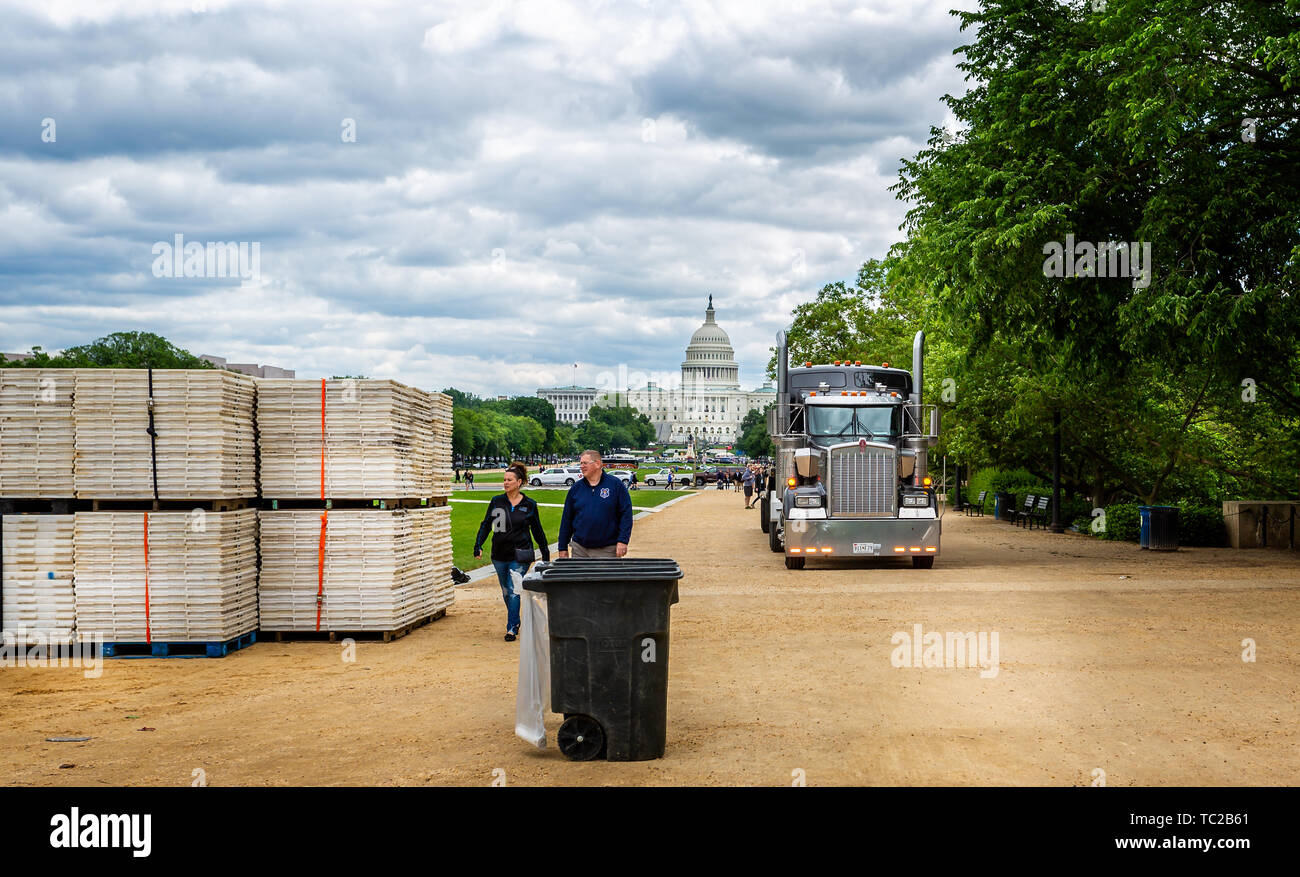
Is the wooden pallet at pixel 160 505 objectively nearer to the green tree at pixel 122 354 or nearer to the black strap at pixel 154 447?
the black strap at pixel 154 447

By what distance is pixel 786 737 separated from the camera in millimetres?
8016

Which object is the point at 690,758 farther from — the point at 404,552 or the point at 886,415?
the point at 886,415

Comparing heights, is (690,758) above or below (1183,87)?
Answer: below

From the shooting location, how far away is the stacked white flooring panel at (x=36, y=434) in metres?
12.1

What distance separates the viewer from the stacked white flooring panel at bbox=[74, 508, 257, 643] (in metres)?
11.9

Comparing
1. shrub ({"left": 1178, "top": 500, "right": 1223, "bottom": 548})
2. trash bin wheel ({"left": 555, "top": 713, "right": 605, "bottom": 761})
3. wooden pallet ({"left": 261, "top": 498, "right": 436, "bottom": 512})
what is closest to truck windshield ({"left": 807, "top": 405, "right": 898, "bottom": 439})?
shrub ({"left": 1178, "top": 500, "right": 1223, "bottom": 548})

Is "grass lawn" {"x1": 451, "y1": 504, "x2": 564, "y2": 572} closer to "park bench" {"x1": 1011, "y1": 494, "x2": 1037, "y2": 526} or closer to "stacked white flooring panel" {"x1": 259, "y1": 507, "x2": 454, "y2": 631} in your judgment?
"stacked white flooring panel" {"x1": 259, "y1": 507, "x2": 454, "y2": 631}

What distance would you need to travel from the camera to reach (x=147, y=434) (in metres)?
12.2

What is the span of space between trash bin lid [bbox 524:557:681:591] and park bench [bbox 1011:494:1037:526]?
28640 mm

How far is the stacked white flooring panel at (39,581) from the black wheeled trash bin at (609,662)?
699cm

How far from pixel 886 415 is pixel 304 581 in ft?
42.9

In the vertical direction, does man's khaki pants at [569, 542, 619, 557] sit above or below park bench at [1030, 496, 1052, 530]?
Answer: above

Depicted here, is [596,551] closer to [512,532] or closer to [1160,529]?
[512,532]
